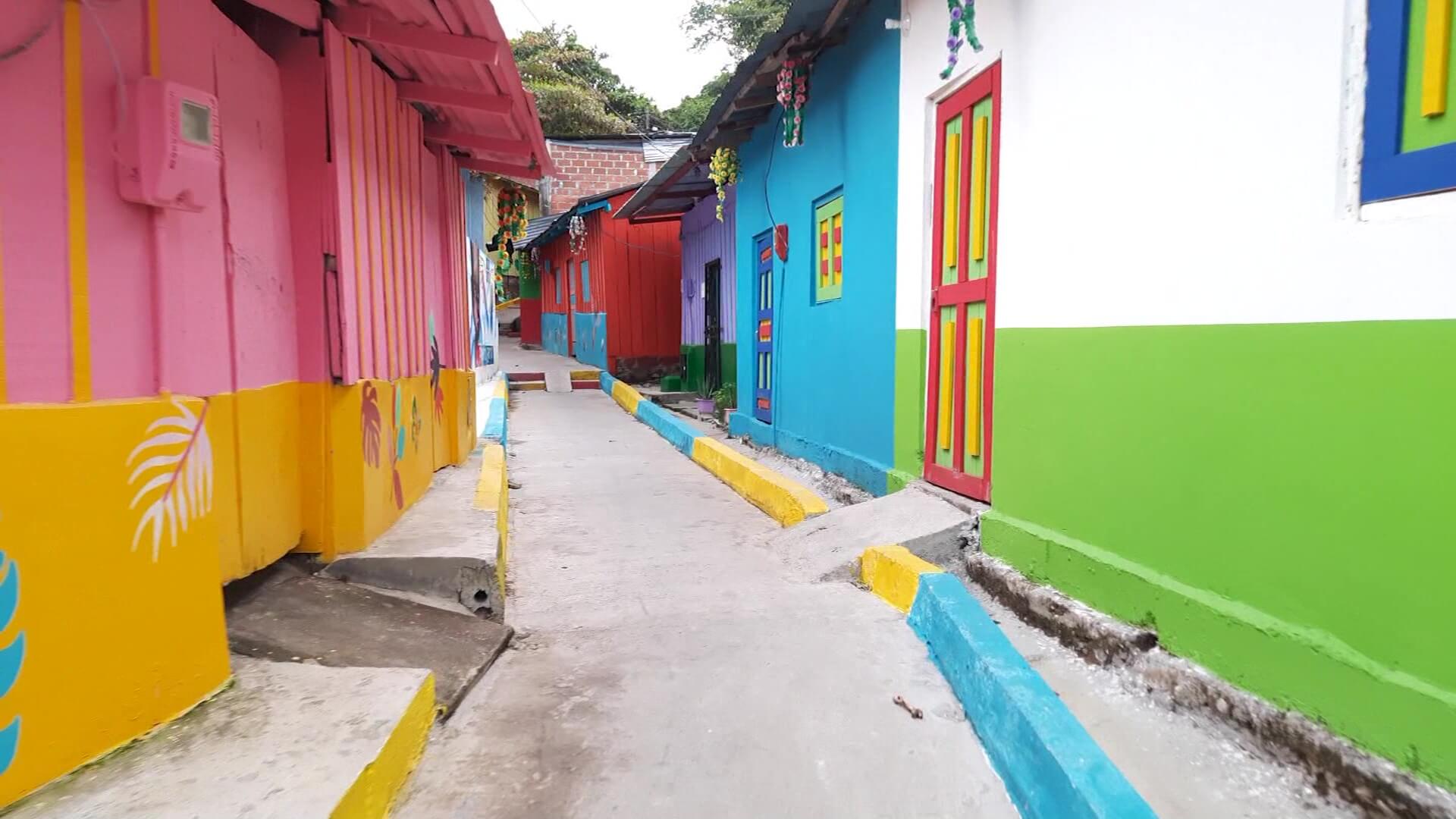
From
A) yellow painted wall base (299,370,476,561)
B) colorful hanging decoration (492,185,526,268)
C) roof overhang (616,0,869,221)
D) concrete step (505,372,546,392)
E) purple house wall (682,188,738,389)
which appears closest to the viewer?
yellow painted wall base (299,370,476,561)

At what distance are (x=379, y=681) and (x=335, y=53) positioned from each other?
262cm

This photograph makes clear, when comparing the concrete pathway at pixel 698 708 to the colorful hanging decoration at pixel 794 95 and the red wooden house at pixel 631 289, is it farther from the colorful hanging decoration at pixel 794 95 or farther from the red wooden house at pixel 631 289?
the red wooden house at pixel 631 289

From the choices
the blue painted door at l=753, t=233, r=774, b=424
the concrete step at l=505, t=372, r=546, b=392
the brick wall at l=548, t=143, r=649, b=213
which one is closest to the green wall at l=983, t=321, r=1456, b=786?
the blue painted door at l=753, t=233, r=774, b=424

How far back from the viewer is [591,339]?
18.2 metres

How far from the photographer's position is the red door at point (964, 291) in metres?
4.43

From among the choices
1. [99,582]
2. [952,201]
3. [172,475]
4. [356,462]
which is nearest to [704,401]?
[952,201]

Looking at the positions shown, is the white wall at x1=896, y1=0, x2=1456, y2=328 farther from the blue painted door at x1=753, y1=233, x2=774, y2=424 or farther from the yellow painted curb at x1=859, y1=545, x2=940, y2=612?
the blue painted door at x1=753, y1=233, x2=774, y2=424

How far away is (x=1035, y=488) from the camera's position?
12.5 feet

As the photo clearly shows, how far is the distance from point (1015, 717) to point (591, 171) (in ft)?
69.8

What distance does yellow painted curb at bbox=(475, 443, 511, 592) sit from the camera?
434cm

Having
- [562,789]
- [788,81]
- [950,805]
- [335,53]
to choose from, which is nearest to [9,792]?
[562,789]

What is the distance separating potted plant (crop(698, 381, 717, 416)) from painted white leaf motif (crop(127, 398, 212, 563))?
9903mm

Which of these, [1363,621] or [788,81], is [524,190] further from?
[1363,621]

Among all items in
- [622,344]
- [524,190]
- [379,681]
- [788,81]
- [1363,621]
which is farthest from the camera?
[622,344]
